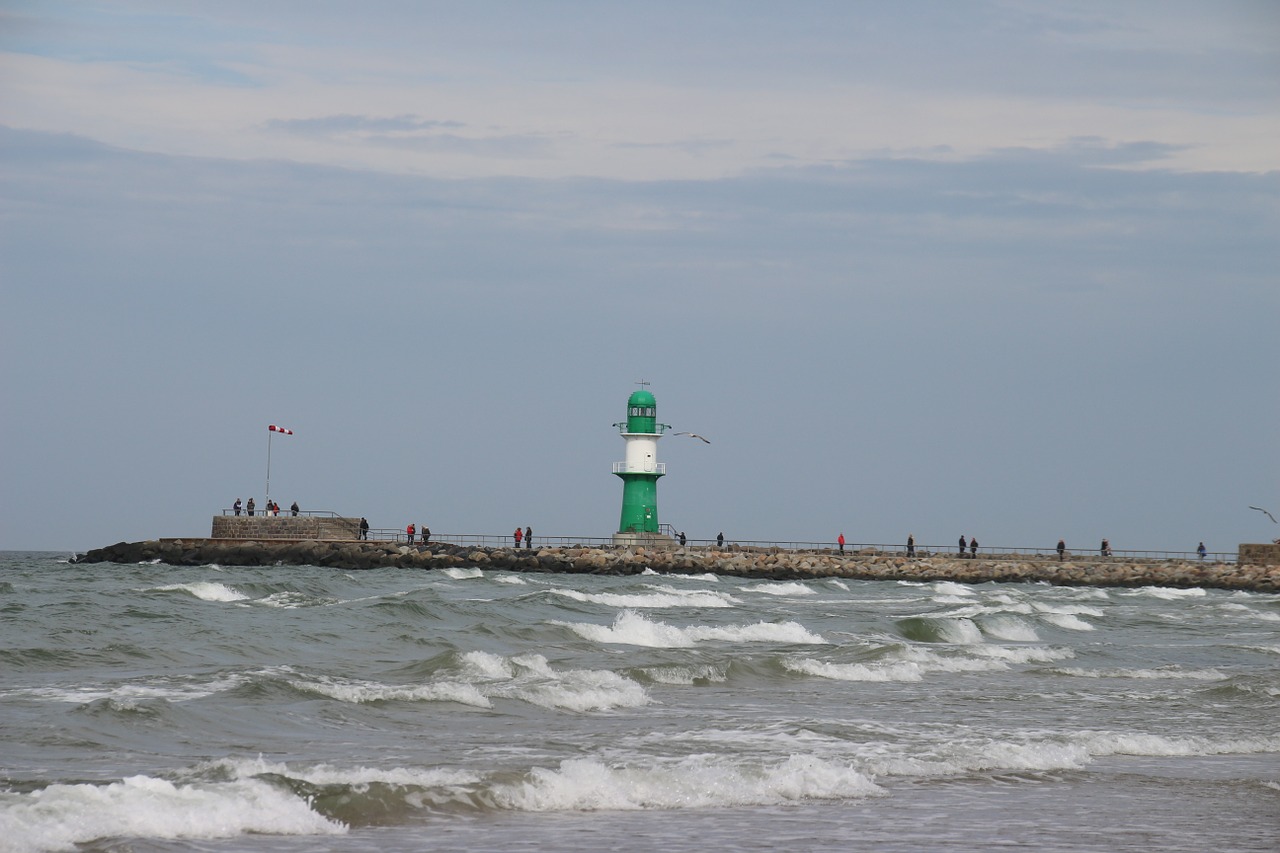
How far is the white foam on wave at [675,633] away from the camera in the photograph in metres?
20.2

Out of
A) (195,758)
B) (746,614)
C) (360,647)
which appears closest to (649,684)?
(360,647)

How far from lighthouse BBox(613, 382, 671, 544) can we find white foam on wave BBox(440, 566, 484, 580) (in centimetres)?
661

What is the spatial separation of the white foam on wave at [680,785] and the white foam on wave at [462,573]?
98.7 ft

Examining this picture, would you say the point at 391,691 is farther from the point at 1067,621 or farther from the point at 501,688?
the point at 1067,621

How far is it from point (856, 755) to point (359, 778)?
3.73m

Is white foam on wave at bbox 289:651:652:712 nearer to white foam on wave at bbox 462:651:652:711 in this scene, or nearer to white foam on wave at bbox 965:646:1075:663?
white foam on wave at bbox 462:651:652:711

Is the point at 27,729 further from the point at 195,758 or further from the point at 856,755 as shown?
the point at 856,755

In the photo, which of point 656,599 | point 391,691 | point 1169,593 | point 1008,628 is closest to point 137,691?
point 391,691

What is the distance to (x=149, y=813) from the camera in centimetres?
751

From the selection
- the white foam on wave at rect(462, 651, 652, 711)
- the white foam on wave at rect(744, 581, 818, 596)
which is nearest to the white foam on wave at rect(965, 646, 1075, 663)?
the white foam on wave at rect(462, 651, 652, 711)

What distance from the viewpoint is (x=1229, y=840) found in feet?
25.9

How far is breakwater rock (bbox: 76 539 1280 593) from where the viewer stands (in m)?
45.4

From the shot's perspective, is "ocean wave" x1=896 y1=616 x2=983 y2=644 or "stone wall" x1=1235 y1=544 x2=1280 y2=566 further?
"stone wall" x1=1235 y1=544 x2=1280 y2=566

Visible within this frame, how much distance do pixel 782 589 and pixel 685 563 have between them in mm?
9173
